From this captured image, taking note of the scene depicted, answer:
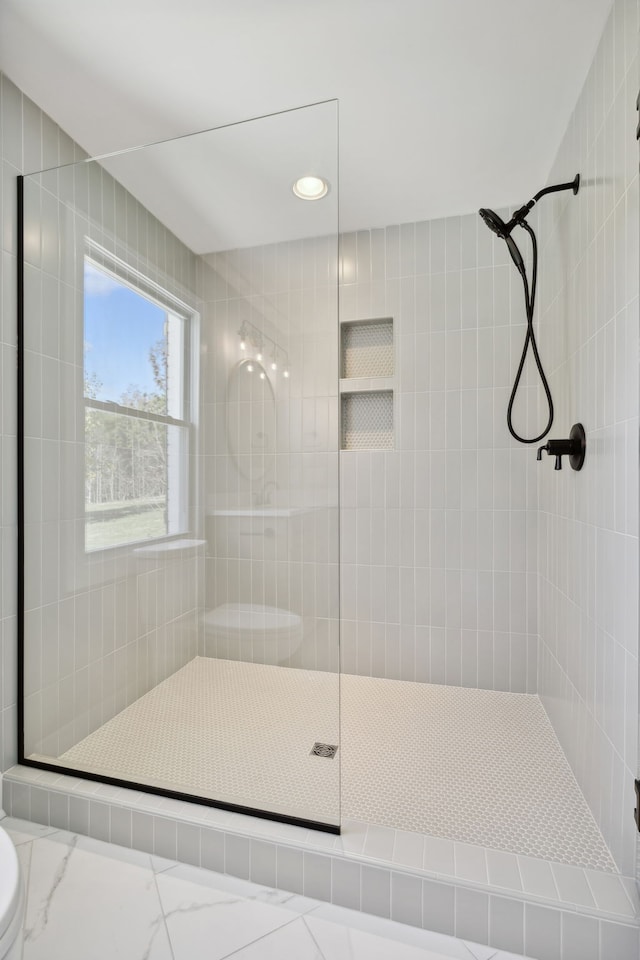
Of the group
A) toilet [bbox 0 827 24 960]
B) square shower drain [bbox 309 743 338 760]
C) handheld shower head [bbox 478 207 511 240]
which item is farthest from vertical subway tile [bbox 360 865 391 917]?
handheld shower head [bbox 478 207 511 240]

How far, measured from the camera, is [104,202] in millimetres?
1633

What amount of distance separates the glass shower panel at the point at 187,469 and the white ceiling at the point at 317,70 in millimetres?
93

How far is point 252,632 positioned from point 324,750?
0.41m

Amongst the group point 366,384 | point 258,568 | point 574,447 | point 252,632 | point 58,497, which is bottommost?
point 252,632

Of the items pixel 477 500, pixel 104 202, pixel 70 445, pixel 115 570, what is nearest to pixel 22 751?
pixel 115 570

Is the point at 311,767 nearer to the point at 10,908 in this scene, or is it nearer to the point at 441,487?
the point at 10,908

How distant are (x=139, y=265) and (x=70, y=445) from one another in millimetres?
651

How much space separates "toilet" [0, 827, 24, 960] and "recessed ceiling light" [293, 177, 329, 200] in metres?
1.62

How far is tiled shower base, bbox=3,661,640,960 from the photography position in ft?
3.58

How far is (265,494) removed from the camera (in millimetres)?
1400

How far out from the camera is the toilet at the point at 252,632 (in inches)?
55.5

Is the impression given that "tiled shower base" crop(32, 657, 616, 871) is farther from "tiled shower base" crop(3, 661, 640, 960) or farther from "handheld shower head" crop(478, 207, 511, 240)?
"handheld shower head" crop(478, 207, 511, 240)

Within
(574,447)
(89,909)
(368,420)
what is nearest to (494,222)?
(574,447)

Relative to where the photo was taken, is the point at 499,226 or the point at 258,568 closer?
the point at 258,568
